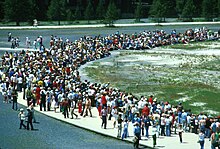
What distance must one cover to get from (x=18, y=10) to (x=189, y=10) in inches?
1495

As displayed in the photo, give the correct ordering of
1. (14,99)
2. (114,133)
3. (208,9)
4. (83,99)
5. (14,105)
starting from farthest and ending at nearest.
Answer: (208,9)
(14,105)
(14,99)
(83,99)
(114,133)

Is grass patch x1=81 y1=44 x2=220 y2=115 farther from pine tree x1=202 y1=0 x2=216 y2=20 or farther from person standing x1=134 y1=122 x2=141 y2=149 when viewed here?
pine tree x1=202 y1=0 x2=216 y2=20

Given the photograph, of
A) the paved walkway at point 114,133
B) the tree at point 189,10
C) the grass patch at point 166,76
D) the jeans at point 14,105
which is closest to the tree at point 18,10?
the grass patch at point 166,76

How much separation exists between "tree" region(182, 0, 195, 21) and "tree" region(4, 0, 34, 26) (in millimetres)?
34599

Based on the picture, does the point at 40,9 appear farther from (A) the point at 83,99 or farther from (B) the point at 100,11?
(A) the point at 83,99

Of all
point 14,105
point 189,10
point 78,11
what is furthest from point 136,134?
point 189,10

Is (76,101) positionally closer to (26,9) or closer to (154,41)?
(154,41)

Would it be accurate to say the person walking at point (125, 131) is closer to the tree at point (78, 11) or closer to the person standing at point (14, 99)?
the person standing at point (14, 99)

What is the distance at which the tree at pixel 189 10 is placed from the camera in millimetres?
113188

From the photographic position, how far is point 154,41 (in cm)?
7944

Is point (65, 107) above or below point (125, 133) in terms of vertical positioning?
above

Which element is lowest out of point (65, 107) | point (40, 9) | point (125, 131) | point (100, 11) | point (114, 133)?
point (114, 133)

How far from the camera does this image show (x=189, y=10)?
114062mm

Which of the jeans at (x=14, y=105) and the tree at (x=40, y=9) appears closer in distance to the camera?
the jeans at (x=14, y=105)
